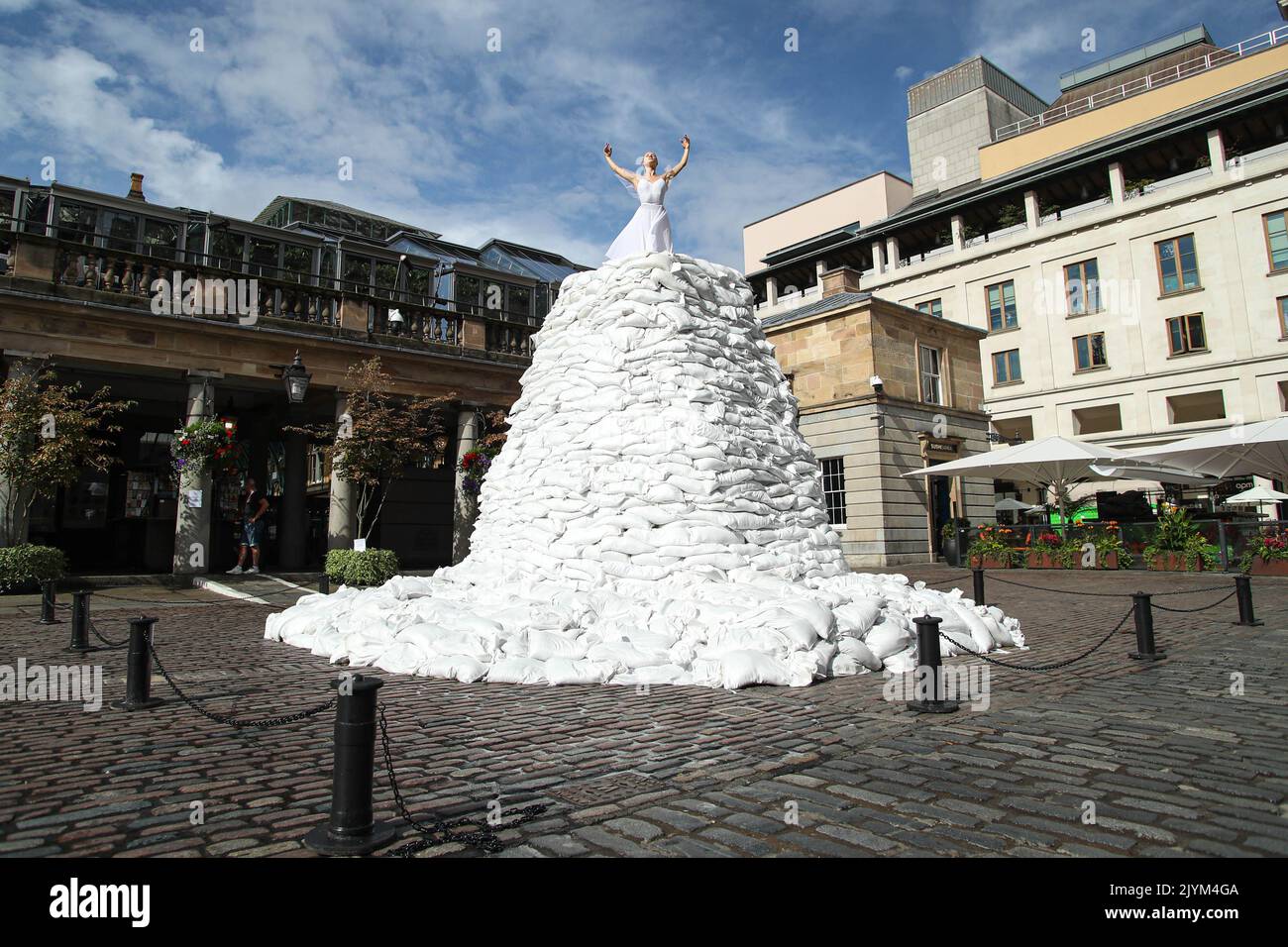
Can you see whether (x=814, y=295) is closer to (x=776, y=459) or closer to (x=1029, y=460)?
(x=1029, y=460)

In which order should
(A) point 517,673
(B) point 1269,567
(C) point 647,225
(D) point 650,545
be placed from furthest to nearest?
(B) point 1269,567 < (C) point 647,225 < (D) point 650,545 < (A) point 517,673

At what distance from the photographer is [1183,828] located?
2.82 metres

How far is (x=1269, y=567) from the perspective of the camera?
14500mm

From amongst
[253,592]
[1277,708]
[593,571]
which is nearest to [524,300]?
[253,592]

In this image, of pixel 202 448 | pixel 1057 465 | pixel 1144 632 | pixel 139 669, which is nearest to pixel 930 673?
pixel 1144 632

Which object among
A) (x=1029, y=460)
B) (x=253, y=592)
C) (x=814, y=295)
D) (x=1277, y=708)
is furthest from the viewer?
(x=814, y=295)

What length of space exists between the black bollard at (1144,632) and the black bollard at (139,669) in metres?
7.72

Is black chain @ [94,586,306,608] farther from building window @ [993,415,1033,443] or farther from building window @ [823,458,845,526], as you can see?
building window @ [993,415,1033,443]

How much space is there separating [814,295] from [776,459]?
106 feet

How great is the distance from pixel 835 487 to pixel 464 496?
416 inches

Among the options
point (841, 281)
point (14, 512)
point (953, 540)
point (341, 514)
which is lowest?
point (953, 540)

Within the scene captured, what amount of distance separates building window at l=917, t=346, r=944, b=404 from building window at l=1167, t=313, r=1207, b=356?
13.7 m

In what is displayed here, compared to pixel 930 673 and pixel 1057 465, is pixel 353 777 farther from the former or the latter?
pixel 1057 465

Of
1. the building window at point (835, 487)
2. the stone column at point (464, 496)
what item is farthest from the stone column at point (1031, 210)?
the stone column at point (464, 496)
